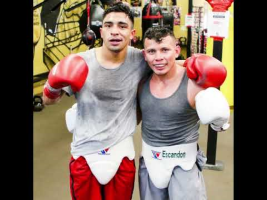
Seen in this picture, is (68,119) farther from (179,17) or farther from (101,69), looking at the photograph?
(179,17)

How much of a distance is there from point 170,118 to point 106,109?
34 cm

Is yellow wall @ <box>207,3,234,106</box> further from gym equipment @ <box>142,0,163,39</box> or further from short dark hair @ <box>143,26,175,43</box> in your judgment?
short dark hair @ <box>143,26,175,43</box>

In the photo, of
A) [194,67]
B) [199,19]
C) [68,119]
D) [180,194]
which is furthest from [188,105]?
[199,19]

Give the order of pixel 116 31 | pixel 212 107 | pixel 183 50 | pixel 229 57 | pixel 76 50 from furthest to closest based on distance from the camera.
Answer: pixel 183 50 → pixel 76 50 → pixel 229 57 → pixel 116 31 → pixel 212 107

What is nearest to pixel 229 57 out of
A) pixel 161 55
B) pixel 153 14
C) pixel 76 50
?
pixel 153 14

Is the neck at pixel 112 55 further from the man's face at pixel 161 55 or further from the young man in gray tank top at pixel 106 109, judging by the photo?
the man's face at pixel 161 55

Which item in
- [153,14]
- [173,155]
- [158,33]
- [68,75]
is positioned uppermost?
[153,14]

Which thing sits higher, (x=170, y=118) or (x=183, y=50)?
(x=183, y=50)

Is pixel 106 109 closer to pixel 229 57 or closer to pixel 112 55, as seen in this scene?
pixel 112 55

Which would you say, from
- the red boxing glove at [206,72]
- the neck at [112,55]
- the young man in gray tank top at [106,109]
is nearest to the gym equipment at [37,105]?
the young man in gray tank top at [106,109]

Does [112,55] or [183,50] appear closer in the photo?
[112,55]

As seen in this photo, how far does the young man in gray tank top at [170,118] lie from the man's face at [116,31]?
119mm

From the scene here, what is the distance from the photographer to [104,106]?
162cm

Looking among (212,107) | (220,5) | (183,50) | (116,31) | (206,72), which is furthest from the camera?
(183,50)
